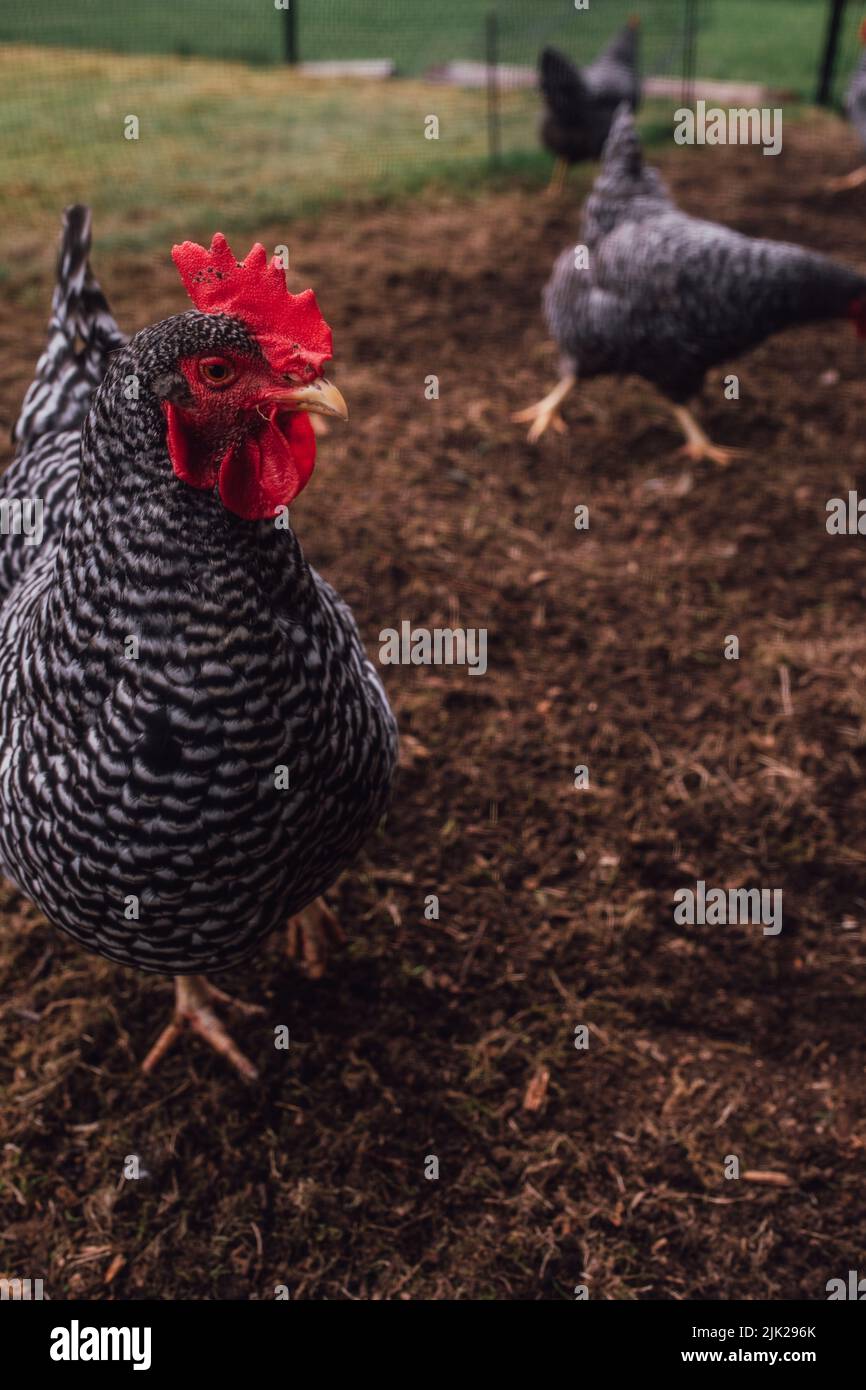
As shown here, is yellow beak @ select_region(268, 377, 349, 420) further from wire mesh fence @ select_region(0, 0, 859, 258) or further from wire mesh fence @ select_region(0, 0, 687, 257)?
wire mesh fence @ select_region(0, 0, 687, 257)

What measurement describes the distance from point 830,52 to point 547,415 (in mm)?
7658

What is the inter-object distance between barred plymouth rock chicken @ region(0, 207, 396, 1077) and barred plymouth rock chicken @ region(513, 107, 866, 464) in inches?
126

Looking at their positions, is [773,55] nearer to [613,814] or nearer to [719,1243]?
[613,814]

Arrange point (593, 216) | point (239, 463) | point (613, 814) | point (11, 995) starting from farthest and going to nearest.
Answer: point (593, 216), point (613, 814), point (11, 995), point (239, 463)

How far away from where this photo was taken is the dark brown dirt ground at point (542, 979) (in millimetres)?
2424

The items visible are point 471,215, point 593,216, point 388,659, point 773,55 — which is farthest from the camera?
point 773,55

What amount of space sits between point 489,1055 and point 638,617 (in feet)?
6.68

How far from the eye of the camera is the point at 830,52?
10.1 m

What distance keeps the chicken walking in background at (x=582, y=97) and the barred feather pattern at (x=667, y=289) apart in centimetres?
294

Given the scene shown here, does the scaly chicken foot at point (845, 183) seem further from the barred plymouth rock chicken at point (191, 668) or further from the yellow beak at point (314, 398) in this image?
→ the yellow beak at point (314, 398)

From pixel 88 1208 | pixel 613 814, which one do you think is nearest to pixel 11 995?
pixel 88 1208

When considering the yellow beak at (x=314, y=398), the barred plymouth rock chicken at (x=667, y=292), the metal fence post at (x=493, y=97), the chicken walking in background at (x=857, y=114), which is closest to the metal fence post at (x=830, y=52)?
the chicken walking in background at (x=857, y=114)

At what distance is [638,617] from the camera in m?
4.17

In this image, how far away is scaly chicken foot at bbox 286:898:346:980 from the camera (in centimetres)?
292
